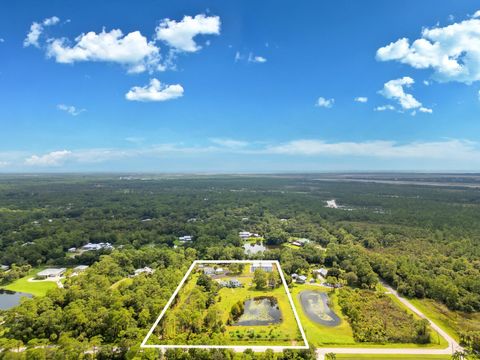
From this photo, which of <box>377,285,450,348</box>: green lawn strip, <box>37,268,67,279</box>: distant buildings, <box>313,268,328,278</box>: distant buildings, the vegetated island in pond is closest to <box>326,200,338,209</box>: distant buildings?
<box>313,268,328,278</box>: distant buildings

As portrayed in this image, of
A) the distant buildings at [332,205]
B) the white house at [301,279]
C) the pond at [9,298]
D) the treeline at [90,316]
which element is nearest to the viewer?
the treeline at [90,316]

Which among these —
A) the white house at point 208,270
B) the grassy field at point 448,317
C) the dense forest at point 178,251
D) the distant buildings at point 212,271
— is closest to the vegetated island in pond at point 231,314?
the distant buildings at point 212,271

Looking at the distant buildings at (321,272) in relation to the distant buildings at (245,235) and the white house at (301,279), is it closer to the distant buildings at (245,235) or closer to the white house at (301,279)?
the white house at (301,279)

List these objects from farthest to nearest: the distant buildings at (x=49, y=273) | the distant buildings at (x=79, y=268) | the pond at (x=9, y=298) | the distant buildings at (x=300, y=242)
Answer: the distant buildings at (x=300, y=242) < the distant buildings at (x=79, y=268) < the distant buildings at (x=49, y=273) < the pond at (x=9, y=298)

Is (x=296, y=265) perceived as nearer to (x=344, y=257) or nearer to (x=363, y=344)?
(x=344, y=257)

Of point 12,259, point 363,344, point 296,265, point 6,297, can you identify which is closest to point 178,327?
point 363,344

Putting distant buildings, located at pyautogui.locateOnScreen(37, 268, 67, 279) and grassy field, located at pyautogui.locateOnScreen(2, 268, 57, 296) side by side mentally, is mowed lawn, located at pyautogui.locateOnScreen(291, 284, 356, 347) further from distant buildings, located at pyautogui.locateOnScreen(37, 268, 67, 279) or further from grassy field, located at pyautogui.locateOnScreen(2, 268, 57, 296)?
distant buildings, located at pyautogui.locateOnScreen(37, 268, 67, 279)
